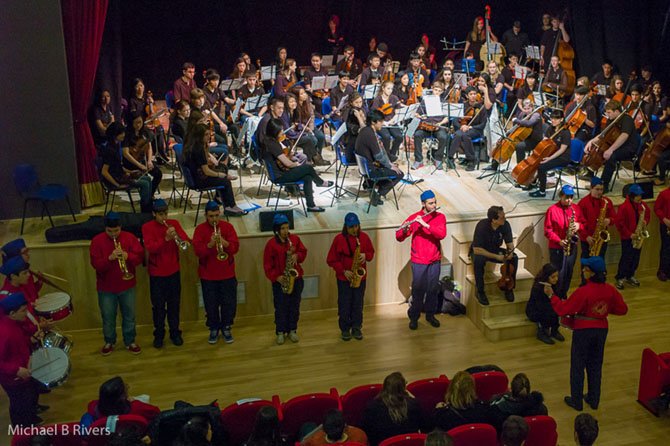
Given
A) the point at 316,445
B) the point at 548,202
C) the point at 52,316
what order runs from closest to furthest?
the point at 316,445
the point at 52,316
the point at 548,202

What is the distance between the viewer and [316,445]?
5215 millimetres

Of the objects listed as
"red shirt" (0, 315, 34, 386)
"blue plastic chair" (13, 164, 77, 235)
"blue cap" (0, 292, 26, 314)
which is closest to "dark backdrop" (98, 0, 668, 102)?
"blue plastic chair" (13, 164, 77, 235)

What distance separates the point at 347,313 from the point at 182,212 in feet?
8.60

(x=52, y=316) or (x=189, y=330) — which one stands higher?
(x=52, y=316)

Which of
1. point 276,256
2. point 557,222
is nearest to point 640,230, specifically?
point 557,222

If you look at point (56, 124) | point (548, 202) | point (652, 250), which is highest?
point (56, 124)

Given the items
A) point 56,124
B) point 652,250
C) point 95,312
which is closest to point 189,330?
point 95,312

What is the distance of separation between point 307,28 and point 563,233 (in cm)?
917

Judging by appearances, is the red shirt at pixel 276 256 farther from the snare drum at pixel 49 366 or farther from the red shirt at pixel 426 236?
the snare drum at pixel 49 366

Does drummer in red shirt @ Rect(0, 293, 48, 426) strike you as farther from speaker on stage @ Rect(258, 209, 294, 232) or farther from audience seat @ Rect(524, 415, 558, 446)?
audience seat @ Rect(524, 415, 558, 446)

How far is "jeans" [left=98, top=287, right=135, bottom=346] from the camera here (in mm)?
8039

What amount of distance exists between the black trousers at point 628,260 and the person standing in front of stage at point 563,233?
3.36 feet

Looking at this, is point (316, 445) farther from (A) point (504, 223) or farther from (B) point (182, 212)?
(B) point (182, 212)

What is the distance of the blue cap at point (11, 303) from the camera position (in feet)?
20.6
